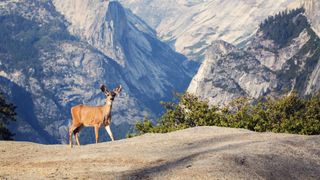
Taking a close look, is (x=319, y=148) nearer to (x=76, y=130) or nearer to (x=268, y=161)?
(x=268, y=161)

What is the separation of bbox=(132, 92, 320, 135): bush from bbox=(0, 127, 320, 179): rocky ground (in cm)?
3579

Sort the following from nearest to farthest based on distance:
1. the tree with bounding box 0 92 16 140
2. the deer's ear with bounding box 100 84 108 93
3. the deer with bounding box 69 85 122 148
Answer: the deer's ear with bounding box 100 84 108 93 < the deer with bounding box 69 85 122 148 < the tree with bounding box 0 92 16 140

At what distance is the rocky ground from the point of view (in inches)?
1156

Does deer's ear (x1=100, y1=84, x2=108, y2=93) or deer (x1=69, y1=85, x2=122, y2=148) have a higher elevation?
deer's ear (x1=100, y1=84, x2=108, y2=93)

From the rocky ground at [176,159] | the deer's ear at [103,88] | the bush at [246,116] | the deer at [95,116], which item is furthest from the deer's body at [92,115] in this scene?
the bush at [246,116]

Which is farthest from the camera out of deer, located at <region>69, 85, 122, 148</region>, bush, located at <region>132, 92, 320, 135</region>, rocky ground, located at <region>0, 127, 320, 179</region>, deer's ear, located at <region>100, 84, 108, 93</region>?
bush, located at <region>132, 92, 320, 135</region>

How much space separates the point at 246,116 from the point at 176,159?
A: 5312 cm

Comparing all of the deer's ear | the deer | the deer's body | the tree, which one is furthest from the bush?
the tree

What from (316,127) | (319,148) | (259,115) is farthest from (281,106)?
(319,148)

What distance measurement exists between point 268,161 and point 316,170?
313 cm

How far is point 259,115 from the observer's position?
8850cm

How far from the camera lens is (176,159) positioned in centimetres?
3203

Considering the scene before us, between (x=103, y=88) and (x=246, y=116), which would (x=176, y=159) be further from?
(x=246, y=116)

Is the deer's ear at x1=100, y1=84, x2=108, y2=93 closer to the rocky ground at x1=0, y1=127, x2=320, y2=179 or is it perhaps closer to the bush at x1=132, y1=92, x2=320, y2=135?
the rocky ground at x1=0, y1=127, x2=320, y2=179
